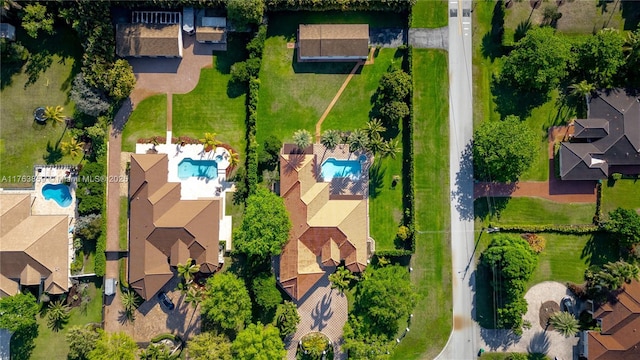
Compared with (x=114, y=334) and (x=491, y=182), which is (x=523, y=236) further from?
(x=114, y=334)

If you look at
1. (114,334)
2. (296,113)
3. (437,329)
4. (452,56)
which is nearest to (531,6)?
(452,56)

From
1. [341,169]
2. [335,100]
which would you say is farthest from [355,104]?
[341,169]

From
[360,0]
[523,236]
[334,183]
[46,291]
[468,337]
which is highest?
[360,0]

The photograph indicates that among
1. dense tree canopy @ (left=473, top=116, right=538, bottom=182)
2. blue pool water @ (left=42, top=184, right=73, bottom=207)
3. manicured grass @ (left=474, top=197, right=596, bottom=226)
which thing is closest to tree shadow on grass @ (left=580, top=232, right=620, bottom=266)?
manicured grass @ (left=474, top=197, right=596, bottom=226)

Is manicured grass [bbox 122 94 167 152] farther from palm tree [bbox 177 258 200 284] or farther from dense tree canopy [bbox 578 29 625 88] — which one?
dense tree canopy [bbox 578 29 625 88]

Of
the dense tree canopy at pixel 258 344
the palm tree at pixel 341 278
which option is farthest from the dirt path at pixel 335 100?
the dense tree canopy at pixel 258 344

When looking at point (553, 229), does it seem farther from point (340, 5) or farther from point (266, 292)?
point (340, 5)
